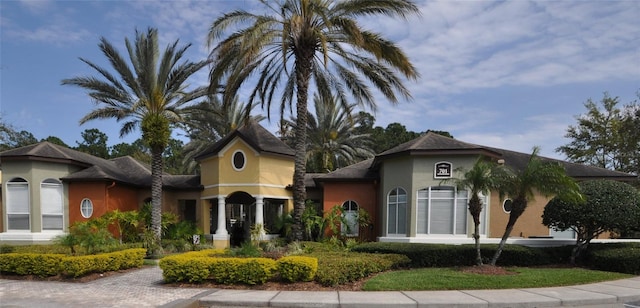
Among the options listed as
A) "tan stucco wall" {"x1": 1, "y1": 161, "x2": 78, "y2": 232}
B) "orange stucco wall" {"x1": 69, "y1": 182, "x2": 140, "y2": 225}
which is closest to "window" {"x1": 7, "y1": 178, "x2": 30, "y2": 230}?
"tan stucco wall" {"x1": 1, "y1": 161, "x2": 78, "y2": 232}

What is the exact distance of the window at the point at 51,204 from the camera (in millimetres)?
16531

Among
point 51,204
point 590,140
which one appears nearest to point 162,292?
point 51,204

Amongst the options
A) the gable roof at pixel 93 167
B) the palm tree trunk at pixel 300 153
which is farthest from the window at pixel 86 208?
the palm tree trunk at pixel 300 153

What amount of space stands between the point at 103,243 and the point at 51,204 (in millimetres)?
6797

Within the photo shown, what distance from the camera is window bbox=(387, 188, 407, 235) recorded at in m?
15.1

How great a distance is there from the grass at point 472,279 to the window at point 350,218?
554cm

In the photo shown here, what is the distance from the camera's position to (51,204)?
659 inches

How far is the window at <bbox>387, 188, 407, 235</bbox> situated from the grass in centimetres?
426

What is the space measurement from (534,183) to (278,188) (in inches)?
441

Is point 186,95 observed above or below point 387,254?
above

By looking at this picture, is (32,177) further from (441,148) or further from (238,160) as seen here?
(441,148)

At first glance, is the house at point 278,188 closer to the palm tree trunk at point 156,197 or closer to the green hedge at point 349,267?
the palm tree trunk at point 156,197

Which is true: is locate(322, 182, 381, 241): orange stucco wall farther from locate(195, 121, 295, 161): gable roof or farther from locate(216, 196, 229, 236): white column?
locate(216, 196, 229, 236): white column

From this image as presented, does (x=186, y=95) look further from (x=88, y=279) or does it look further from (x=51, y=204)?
(x=88, y=279)
